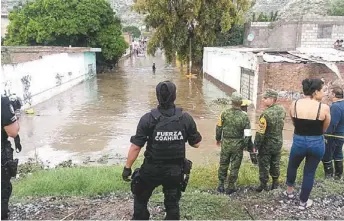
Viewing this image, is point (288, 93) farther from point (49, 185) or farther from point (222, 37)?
point (222, 37)

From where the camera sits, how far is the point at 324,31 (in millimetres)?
24500

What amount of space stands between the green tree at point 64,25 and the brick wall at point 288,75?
1763 cm

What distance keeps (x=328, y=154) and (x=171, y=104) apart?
2.96 metres

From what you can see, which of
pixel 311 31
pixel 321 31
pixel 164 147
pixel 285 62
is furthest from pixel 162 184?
pixel 321 31

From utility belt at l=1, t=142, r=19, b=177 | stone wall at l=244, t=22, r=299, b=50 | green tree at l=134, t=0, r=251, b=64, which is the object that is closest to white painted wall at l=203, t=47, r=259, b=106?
green tree at l=134, t=0, r=251, b=64

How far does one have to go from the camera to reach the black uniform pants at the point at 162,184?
3375mm

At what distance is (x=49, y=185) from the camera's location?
525 cm

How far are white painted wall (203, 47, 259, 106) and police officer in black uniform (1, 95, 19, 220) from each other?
35.2 feet

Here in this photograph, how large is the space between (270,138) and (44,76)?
1514 centimetres

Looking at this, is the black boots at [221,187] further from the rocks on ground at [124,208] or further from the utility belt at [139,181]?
the utility belt at [139,181]

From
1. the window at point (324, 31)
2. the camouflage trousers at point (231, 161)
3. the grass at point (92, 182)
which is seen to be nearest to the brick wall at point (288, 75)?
the grass at point (92, 182)

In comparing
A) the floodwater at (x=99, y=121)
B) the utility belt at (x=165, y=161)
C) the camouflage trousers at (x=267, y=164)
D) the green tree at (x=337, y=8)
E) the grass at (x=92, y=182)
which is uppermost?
the green tree at (x=337, y=8)

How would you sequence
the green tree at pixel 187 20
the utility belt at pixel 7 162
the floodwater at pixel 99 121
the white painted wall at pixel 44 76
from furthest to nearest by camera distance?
1. the green tree at pixel 187 20
2. the white painted wall at pixel 44 76
3. the floodwater at pixel 99 121
4. the utility belt at pixel 7 162

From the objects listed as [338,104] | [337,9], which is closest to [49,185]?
[338,104]
